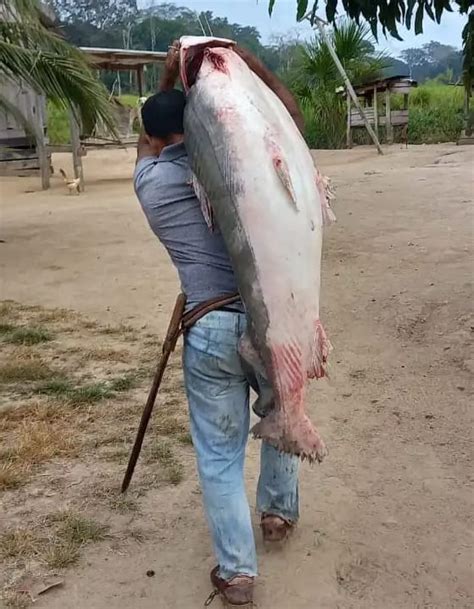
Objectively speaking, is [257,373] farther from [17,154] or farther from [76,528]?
[17,154]

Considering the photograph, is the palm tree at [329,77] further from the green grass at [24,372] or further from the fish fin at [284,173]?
the fish fin at [284,173]

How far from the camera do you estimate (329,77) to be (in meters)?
22.5

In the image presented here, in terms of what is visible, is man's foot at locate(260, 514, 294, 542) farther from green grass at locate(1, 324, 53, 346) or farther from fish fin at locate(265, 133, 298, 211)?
green grass at locate(1, 324, 53, 346)

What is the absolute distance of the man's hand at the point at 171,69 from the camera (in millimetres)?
2481

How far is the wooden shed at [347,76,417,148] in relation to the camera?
22.1 meters

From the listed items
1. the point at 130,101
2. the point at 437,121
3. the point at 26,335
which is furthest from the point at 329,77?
the point at 26,335

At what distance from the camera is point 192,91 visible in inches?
95.0

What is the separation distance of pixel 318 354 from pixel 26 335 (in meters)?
4.01

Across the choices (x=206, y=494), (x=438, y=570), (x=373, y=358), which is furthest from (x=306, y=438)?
(x=373, y=358)

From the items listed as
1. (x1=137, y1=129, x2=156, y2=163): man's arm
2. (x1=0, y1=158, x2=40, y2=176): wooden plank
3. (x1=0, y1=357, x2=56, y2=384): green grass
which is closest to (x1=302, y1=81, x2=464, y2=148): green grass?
(x1=0, y1=158, x2=40, y2=176): wooden plank

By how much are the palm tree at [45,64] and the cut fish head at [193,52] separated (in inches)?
260

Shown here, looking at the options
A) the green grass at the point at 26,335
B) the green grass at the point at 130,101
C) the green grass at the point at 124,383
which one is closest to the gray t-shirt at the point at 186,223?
the green grass at the point at 124,383

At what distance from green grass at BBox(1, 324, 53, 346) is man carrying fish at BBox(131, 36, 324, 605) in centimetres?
349

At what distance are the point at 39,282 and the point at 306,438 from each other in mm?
5981
